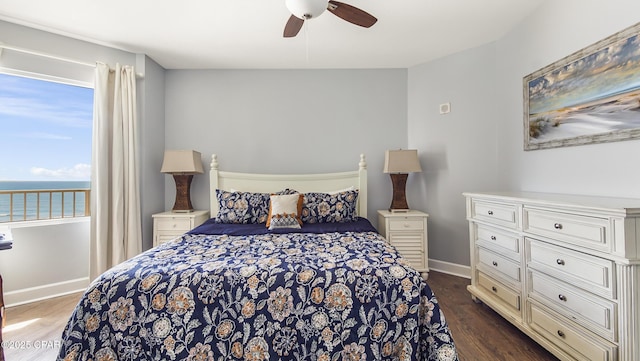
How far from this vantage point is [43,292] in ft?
8.45

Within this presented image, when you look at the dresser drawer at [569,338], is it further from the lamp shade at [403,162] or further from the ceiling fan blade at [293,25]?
the ceiling fan blade at [293,25]

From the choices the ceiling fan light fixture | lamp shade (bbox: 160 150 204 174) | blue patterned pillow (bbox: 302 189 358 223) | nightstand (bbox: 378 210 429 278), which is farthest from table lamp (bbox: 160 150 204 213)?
nightstand (bbox: 378 210 429 278)

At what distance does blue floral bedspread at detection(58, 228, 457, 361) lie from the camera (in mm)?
1274

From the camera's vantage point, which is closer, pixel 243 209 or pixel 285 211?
pixel 285 211

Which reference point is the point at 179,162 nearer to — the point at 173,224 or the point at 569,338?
the point at 173,224

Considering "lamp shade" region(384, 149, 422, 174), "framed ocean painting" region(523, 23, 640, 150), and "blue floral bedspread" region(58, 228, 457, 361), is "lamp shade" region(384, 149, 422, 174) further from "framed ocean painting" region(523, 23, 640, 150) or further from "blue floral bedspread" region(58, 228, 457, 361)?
"blue floral bedspread" region(58, 228, 457, 361)

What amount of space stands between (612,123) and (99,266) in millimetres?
4428

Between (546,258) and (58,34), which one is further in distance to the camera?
(58,34)

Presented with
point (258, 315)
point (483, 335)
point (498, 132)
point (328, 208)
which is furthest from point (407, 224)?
point (258, 315)

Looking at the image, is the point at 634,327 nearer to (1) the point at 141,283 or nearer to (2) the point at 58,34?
(1) the point at 141,283

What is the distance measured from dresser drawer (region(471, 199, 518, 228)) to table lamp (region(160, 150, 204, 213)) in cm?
295

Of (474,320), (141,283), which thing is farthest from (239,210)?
(474,320)

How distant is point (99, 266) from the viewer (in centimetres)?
265

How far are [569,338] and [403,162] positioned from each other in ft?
6.40
